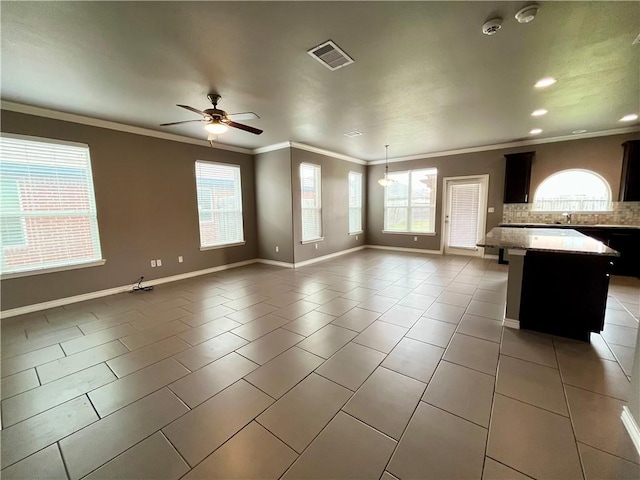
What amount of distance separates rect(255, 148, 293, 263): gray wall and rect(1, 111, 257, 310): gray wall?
3.33 ft

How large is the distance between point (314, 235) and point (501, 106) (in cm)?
428

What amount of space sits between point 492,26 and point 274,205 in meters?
4.75

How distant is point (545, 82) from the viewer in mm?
2938

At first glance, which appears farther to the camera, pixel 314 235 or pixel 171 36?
pixel 314 235

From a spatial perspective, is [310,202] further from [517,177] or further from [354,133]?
[517,177]

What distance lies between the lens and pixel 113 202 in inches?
165

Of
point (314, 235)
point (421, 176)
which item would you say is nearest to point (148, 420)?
point (314, 235)

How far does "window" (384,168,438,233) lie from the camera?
719 cm

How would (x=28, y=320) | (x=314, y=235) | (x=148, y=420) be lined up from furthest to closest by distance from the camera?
(x=314, y=235) < (x=28, y=320) < (x=148, y=420)

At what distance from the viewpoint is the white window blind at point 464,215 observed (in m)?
6.56

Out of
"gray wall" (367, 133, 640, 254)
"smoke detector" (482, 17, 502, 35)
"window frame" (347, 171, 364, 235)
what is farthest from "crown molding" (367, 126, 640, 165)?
"smoke detector" (482, 17, 502, 35)

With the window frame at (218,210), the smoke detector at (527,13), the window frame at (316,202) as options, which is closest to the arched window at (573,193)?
the window frame at (316,202)

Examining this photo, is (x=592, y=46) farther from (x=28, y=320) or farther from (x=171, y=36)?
(x=28, y=320)

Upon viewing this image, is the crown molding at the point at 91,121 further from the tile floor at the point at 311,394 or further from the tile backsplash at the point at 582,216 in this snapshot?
the tile backsplash at the point at 582,216
